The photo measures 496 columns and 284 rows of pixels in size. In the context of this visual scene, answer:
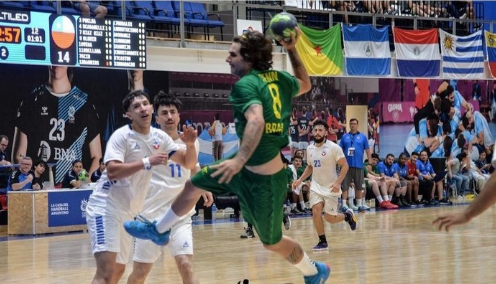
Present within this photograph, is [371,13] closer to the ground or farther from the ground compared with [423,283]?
farther from the ground

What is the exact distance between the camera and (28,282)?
1206cm

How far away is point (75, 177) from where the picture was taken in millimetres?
21125

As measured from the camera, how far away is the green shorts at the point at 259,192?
22.5 ft

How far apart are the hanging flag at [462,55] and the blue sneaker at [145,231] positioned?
80.2ft

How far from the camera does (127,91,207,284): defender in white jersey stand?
8328 mm

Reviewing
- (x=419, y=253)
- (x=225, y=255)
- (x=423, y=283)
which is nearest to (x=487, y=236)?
(x=419, y=253)

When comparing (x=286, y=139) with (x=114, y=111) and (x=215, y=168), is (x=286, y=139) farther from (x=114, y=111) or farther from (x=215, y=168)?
(x=114, y=111)

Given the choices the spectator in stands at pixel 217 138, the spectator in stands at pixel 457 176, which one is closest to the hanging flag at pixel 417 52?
the spectator in stands at pixel 457 176

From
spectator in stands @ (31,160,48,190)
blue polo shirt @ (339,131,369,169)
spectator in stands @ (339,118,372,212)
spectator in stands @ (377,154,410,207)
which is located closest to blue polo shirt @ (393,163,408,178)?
spectator in stands @ (377,154,410,207)

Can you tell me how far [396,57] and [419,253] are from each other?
15.5 meters

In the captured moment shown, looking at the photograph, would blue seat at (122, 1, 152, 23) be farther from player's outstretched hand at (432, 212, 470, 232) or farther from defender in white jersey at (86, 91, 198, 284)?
player's outstretched hand at (432, 212, 470, 232)

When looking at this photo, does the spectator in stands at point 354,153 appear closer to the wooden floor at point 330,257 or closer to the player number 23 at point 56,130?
the wooden floor at point 330,257

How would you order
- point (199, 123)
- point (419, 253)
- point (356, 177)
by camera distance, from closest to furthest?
point (419, 253) < point (356, 177) < point (199, 123)

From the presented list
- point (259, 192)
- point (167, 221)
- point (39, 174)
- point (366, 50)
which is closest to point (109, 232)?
point (167, 221)
